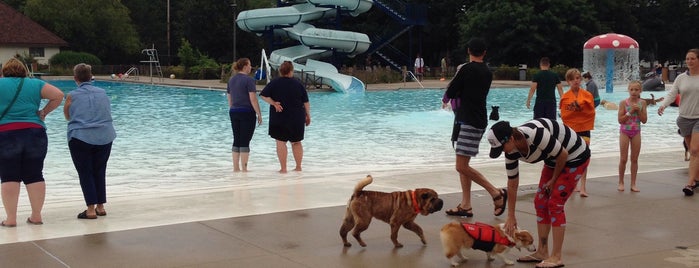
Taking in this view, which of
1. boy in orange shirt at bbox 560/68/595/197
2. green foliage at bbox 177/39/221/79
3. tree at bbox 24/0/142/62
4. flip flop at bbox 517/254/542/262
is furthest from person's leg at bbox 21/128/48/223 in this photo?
tree at bbox 24/0/142/62

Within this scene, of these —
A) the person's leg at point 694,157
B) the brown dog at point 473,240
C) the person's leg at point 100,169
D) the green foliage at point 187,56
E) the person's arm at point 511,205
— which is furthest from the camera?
the green foliage at point 187,56

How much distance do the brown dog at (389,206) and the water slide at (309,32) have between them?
109 ft

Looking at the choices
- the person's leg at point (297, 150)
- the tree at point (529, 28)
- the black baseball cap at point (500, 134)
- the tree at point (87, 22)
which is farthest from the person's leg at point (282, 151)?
the tree at point (87, 22)

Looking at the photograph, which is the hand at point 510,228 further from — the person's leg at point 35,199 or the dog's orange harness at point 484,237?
the person's leg at point 35,199

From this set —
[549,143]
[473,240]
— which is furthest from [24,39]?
[549,143]

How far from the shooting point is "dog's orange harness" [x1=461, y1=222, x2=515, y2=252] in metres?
5.99

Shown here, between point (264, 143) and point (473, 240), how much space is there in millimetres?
11379

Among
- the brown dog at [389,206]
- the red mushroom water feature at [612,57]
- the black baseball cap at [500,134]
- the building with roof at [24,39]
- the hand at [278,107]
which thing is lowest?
the brown dog at [389,206]

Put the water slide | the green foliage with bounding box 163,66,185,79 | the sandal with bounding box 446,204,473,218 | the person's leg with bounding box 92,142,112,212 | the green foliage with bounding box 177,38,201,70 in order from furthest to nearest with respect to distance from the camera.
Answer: the green foliage with bounding box 163,66,185,79, the green foliage with bounding box 177,38,201,70, the water slide, the sandal with bounding box 446,204,473,218, the person's leg with bounding box 92,142,112,212

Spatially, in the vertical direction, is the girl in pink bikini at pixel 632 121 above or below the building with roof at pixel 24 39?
below

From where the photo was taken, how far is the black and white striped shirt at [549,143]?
5.58 metres

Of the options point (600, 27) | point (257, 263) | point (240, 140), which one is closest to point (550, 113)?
point (240, 140)

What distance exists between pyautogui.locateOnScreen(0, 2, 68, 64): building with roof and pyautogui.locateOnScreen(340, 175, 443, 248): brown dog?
61375 millimetres

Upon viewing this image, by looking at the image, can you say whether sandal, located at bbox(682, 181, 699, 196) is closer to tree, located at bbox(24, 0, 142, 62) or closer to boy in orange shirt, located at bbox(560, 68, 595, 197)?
boy in orange shirt, located at bbox(560, 68, 595, 197)
